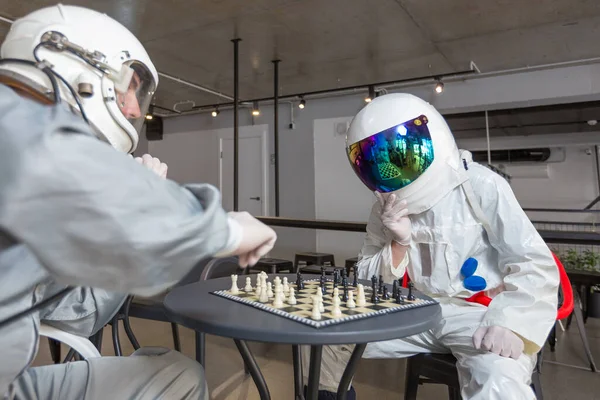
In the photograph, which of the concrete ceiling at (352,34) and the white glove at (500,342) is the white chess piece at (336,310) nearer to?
the white glove at (500,342)

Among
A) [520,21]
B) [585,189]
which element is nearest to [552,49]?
[520,21]

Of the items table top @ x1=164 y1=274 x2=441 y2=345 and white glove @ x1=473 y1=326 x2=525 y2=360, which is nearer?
table top @ x1=164 y1=274 x2=441 y2=345

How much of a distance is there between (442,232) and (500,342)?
402 mm

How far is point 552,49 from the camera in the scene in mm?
4273

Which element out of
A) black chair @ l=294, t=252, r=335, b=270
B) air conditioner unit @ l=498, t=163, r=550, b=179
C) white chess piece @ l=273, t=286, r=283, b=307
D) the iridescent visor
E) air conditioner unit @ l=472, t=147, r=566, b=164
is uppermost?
air conditioner unit @ l=472, t=147, r=566, b=164

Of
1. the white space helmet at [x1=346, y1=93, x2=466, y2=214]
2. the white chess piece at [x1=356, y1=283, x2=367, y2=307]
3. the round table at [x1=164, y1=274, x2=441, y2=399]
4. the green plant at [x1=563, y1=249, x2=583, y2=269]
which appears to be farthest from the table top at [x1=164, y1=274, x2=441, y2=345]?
the green plant at [x1=563, y1=249, x2=583, y2=269]

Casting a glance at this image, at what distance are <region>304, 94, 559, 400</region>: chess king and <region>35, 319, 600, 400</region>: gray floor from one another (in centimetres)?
88

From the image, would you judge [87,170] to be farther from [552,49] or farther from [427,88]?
[427,88]

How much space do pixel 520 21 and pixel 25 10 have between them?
13.9 feet

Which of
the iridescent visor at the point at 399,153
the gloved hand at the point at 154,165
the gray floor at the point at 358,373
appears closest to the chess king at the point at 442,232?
the iridescent visor at the point at 399,153

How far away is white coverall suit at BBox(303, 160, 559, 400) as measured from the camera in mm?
1147

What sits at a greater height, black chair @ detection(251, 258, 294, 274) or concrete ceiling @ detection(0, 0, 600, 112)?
concrete ceiling @ detection(0, 0, 600, 112)

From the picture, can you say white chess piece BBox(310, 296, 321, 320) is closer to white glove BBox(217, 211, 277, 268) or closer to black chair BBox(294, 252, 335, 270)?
white glove BBox(217, 211, 277, 268)

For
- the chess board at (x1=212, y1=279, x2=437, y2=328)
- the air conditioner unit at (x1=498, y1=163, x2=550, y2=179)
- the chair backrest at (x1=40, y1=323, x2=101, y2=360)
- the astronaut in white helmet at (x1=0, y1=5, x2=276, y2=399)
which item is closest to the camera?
the astronaut in white helmet at (x1=0, y1=5, x2=276, y2=399)
